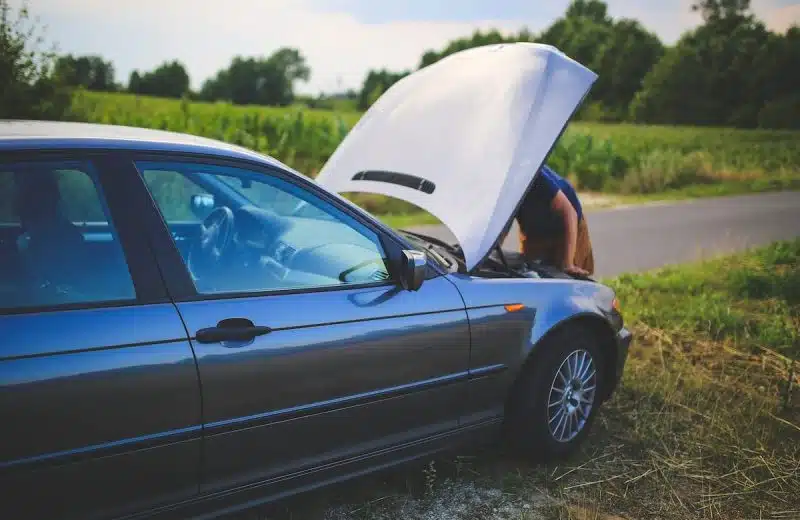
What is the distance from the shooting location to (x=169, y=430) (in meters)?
2.47

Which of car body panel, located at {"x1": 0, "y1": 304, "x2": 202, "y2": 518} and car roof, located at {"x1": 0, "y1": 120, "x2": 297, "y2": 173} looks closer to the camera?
car body panel, located at {"x1": 0, "y1": 304, "x2": 202, "y2": 518}

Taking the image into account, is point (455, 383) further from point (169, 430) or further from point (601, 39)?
point (601, 39)

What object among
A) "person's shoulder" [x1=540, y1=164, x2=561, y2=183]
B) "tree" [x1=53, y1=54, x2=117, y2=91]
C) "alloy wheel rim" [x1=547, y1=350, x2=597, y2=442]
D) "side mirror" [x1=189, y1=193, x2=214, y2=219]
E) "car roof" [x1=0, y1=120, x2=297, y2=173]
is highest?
"tree" [x1=53, y1=54, x2=117, y2=91]

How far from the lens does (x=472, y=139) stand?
4176mm

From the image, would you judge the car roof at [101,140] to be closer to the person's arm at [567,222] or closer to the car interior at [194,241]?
the car interior at [194,241]

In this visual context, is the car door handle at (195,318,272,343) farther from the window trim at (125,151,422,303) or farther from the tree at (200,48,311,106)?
the tree at (200,48,311,106)

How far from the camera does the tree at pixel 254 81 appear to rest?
147ft

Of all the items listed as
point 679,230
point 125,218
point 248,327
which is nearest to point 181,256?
point 125,218

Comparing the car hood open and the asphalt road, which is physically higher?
the car hood open

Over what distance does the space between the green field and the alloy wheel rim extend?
9123 mm

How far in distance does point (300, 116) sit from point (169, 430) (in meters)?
16.3

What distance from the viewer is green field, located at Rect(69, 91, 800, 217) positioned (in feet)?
52.3

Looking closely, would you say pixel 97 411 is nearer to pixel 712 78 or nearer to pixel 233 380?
pixel 233 380

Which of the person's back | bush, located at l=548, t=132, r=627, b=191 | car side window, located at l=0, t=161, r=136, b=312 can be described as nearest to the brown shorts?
the person's back
